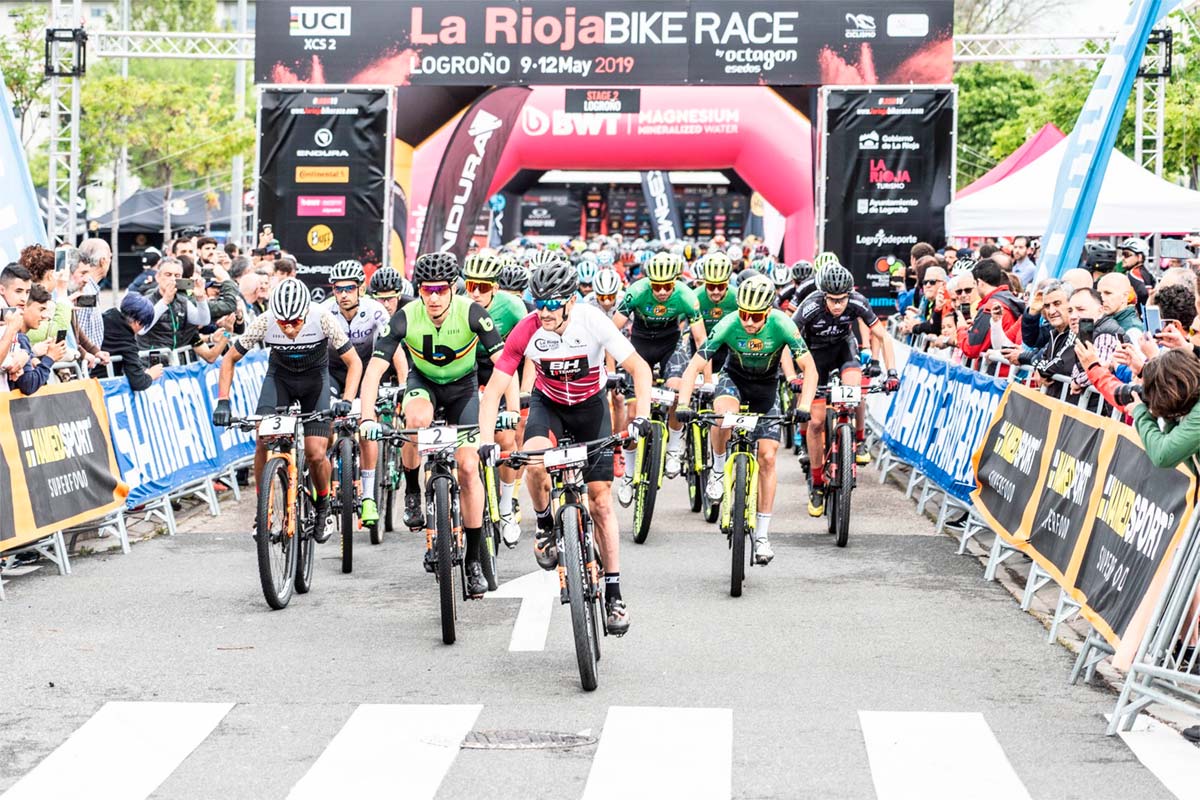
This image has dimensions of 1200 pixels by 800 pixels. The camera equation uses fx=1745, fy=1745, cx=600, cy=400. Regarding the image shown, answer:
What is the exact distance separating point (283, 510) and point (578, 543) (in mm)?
2666

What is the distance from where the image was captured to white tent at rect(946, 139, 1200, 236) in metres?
20.2

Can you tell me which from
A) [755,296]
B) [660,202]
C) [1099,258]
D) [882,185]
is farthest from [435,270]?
[660,202]

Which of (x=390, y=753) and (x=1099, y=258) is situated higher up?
(x=1099, y=258)

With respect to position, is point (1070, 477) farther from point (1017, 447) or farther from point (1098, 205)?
point (1098, 205)

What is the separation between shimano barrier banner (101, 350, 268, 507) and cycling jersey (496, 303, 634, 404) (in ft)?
15.0

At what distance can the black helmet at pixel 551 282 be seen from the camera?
28.2 ft

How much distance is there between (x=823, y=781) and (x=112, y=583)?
588 centimetres

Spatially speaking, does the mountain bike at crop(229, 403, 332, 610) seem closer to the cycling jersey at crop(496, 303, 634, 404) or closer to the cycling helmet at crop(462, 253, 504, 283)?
the cycling jersey at crop(496, 303, 634, 404)

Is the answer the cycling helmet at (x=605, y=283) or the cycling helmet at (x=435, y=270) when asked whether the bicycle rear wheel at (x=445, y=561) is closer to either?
the cycling helmet at (x=435, y=270)

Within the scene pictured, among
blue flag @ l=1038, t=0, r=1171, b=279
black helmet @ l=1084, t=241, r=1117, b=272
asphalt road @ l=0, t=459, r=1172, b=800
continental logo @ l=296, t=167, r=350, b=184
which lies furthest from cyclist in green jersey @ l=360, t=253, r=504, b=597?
continental logo @ l=296, t=167, r=350, b=184

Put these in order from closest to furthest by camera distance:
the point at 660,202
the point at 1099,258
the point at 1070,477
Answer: the point at 1070,477
the point at 1099,258
the point at 660,202

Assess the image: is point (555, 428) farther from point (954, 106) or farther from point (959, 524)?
point (954, 106)

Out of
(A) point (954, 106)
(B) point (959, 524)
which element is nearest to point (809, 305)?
(B) point (959, 524)

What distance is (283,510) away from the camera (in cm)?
993
